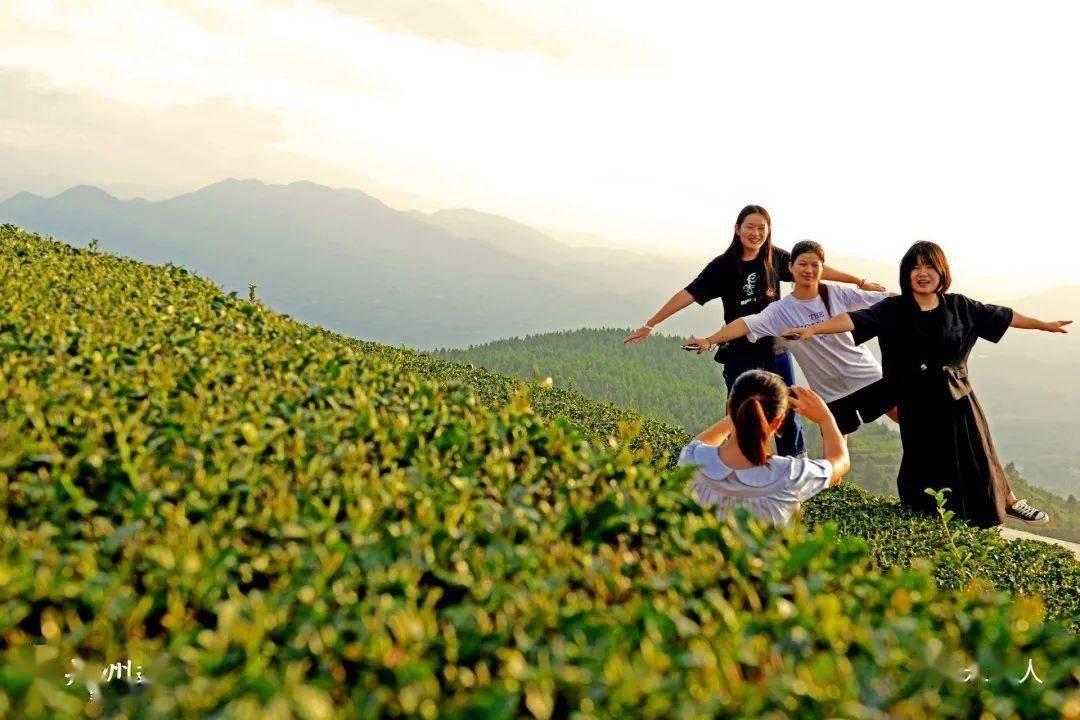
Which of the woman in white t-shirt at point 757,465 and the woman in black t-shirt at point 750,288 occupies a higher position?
the woman in black t-shirt at point 750,288

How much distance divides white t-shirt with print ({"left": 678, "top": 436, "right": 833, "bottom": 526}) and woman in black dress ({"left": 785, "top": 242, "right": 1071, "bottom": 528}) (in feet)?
10.1

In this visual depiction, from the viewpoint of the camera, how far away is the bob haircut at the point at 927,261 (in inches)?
295

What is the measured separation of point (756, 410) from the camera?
4805 millimetres

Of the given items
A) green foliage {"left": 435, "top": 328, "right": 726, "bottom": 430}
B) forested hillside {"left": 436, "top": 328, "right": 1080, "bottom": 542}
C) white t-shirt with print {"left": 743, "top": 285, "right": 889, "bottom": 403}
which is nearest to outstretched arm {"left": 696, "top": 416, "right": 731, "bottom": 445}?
white t-shirt with print {"left": 743, "top": 285, "right": 889, "bottom": 403}

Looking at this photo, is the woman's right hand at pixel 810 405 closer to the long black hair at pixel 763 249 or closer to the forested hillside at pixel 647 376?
the long black hair at pixel 763 249

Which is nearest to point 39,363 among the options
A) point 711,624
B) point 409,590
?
point 409,590

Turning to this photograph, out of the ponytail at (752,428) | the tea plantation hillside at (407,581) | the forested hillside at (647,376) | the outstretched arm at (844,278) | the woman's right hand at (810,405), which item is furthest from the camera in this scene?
the forested hillside at (647,376)

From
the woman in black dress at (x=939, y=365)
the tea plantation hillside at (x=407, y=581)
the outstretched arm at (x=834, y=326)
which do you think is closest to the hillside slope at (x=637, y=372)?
the woman in black dress at (x=939, y=365)

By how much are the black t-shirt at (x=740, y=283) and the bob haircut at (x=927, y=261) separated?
1.34 meters

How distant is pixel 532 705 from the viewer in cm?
205

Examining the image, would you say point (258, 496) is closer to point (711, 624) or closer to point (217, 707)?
point (217, 707)

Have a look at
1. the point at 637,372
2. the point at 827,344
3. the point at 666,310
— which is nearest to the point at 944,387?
the point at 827,344

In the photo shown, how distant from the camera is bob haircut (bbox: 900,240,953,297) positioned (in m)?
7.48

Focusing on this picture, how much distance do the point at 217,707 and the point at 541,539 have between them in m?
1.24
